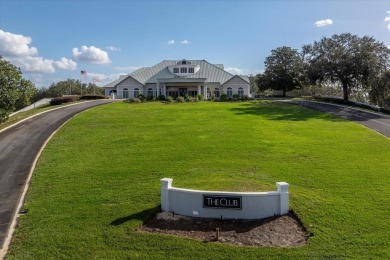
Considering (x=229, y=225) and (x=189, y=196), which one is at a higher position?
(x=189, y=196)

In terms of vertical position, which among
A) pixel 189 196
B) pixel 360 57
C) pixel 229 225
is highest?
pixel 360 57

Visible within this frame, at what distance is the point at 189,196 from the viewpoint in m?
11.3

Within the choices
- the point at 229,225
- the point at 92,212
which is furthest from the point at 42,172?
the point at 229,225

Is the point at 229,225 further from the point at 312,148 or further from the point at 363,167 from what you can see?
the point at 312,148

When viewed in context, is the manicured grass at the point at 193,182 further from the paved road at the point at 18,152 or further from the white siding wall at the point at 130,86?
the white siding wall at the point at 130,86

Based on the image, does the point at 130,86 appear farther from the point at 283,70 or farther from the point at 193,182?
the point at 193,182

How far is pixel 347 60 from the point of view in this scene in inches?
1890

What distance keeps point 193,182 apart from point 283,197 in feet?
12.6

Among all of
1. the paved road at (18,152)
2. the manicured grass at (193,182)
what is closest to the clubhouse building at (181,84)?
the paved road at (18,152)

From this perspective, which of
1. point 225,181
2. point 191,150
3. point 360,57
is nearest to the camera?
point 225,181

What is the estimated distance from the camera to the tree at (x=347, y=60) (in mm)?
46250

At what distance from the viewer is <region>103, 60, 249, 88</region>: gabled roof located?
6475cm

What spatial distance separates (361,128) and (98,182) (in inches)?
839

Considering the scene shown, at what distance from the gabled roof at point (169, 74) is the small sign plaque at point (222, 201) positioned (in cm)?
5282
